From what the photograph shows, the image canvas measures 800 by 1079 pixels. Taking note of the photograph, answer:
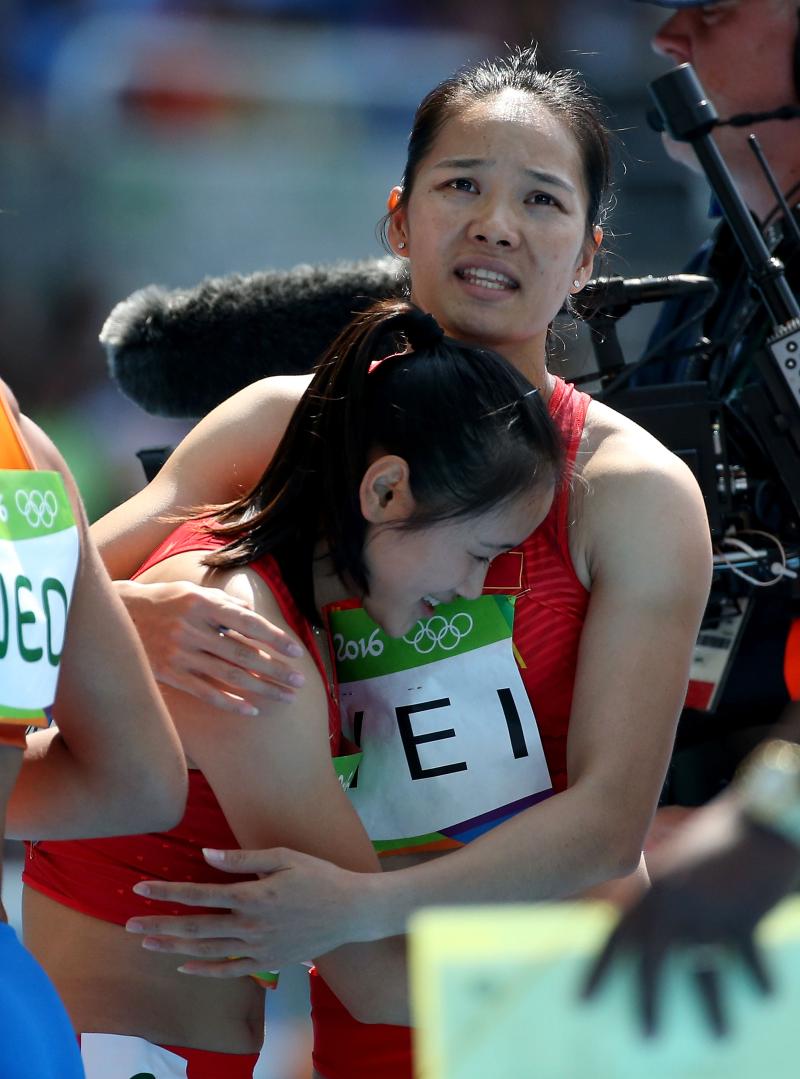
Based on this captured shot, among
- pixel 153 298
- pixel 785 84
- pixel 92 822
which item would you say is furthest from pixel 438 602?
pixel 785 84

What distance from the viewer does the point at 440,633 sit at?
1394mm

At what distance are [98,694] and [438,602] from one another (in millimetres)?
410

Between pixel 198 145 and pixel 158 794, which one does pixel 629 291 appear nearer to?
pixel 158 794

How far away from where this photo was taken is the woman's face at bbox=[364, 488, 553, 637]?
4.32 ft

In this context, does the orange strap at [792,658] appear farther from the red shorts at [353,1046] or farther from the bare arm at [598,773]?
the red shorts at [353,1046]

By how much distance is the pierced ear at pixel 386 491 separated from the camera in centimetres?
132

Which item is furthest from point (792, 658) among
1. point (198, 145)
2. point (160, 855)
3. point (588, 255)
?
point (198, 145)

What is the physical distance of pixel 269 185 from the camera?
3465mm

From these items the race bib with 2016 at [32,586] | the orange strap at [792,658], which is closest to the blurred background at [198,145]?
the orange strap at [792,658]

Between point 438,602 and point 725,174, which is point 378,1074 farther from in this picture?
point 725,174

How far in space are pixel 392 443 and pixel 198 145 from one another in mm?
2344

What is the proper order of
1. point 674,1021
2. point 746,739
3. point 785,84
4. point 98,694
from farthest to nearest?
point 785,84 < point 746,739 < point 98,694 < point 674,1021

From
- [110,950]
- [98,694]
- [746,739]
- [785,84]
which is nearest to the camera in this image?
[98,694]

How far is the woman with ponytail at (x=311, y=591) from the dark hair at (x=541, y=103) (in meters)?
0.35
